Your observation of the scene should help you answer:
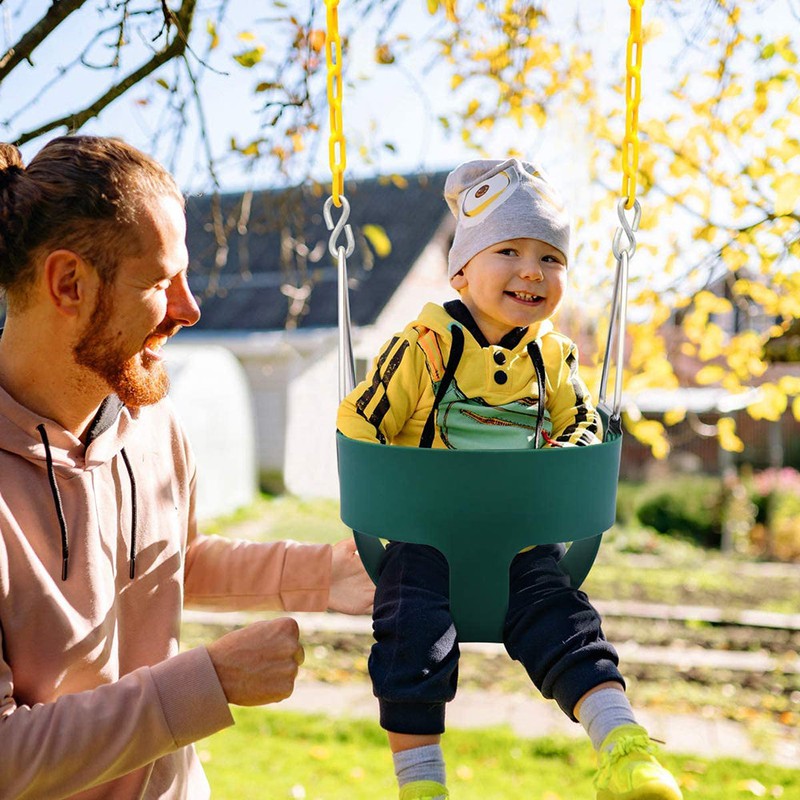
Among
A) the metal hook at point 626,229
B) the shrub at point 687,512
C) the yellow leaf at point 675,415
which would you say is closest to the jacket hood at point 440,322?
the metal hook at point 626,229

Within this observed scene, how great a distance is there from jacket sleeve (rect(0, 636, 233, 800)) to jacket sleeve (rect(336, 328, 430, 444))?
19.0 inches

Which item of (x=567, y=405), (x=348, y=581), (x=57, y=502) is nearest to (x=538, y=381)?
(x=567, y=405)

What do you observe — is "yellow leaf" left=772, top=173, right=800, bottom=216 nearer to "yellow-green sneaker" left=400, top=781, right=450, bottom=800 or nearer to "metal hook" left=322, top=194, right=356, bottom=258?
"metal hook" left=322, top=194, right=356, bottom=258

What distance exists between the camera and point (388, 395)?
173 cm

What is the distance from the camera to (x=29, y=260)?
1.54 metres

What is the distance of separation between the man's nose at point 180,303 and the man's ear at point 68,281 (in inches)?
6.0

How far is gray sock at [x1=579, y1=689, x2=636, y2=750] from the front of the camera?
4.97ft

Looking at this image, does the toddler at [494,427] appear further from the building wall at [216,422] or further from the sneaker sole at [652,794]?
the building wall at [216,422]

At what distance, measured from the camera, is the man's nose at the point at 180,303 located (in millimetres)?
1658

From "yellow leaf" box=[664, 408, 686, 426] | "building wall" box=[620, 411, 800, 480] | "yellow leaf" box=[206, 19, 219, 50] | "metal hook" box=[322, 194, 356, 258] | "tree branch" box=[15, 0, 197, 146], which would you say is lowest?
"building wall" box=[620, 411, 800, 480]

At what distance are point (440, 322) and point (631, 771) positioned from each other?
87 centimetres

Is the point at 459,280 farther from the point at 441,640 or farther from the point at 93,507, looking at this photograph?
the point at 93,507

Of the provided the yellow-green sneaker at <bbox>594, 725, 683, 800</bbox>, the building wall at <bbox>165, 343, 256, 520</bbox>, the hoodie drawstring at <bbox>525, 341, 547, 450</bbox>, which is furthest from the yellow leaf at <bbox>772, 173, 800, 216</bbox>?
the building wall at <bbox>165, 343, 256, 520</bbox>

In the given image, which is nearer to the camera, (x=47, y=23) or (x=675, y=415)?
(x=47, y=23)
